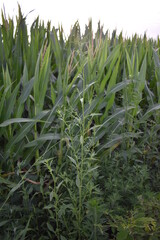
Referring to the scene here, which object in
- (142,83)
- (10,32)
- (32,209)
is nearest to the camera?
(32,209)

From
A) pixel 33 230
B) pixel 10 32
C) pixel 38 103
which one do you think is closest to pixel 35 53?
pixel 10 32

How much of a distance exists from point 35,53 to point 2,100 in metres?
0.67

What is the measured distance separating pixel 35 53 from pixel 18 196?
104 centimetres

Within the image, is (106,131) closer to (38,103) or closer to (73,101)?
(73,101)

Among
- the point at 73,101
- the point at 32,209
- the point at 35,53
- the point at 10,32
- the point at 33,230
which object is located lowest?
the point at 33,230

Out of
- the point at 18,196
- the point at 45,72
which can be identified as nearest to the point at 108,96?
the point at 45,72

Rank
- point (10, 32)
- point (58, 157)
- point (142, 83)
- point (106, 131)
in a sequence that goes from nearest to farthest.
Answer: point (58, 157)
point (106, 131)
point (142, 83)
point (10, 32)

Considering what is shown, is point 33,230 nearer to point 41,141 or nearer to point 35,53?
point 41,141

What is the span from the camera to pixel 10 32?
249cm

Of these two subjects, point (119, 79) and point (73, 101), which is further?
point (119, 79)

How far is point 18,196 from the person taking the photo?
1644 mm

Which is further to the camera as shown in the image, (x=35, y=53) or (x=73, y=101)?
(x=35, y=53)

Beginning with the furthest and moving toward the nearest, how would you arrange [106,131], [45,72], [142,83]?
[142,83], [106,131], [45,72]

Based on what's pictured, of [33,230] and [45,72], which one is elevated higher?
[45,72]
